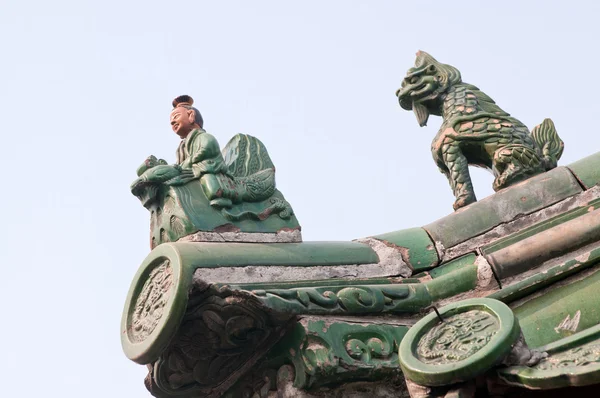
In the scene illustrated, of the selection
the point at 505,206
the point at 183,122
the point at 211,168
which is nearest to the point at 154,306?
the point at 211,168

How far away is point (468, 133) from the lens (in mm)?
5578

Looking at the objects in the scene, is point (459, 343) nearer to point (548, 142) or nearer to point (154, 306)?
point (154, 306)

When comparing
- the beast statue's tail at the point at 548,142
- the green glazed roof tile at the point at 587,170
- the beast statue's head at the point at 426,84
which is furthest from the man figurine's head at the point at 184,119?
the green glazed roof tile at the point at 587,170

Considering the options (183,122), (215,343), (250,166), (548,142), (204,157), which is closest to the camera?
(215,343)

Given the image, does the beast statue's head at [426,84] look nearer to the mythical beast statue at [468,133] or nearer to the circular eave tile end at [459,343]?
the mythical beast statue at [468,133]

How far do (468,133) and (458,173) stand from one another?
206mm

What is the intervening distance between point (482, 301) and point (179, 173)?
5.43 ft

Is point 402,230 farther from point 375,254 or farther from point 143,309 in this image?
point 143,309

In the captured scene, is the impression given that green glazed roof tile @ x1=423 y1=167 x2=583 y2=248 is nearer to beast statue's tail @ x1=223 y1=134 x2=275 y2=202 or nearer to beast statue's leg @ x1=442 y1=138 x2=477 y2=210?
beast statue's leg @ x1=442 y1=138 x2=477 y2=210

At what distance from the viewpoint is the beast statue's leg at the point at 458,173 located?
17.9 feet

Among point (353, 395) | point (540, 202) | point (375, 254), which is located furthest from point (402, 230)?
point (353, 395)

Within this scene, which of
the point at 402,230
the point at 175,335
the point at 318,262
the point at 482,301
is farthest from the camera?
the point at 402,230

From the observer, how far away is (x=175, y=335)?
4.43m

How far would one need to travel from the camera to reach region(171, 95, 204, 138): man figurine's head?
534 cm
